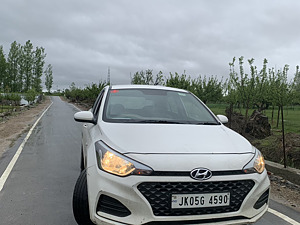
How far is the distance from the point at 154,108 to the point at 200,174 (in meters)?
1.56

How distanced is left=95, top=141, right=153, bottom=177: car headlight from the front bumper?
0.04 m

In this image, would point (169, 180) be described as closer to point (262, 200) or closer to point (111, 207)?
point (111, 207)

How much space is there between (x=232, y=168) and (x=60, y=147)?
643 centimetres

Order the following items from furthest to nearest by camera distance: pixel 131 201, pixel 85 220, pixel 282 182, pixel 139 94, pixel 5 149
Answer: pixel 5 149
pixel 282 182
pixel 139 94
pixel 85 220
pixel 131 201

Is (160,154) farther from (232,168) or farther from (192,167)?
(232,168)

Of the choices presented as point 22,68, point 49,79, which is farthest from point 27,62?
point 49,79

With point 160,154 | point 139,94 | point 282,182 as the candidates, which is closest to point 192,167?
point 160,154

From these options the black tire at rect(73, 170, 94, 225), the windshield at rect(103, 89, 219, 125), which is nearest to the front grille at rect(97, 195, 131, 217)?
the black tire at rect(73, 170, 94, 225)

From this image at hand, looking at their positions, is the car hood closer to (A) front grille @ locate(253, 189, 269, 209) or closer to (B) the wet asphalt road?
(A) front grille @ locate(253, 189, 269, 209)

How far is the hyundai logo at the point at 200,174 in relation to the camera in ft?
7.45

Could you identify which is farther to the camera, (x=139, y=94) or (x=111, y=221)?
(x=139, y=94)

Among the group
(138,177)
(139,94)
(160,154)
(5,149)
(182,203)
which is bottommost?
(5,149)

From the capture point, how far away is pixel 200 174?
2281mm

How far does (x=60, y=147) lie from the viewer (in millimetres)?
7930
